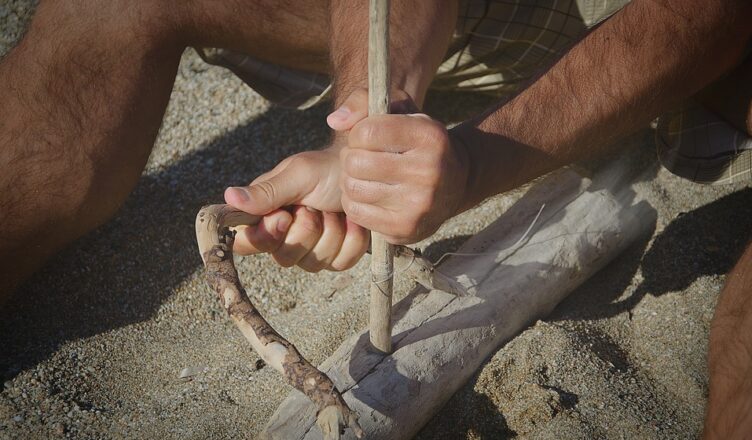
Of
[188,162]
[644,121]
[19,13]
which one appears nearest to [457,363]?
[644,121]

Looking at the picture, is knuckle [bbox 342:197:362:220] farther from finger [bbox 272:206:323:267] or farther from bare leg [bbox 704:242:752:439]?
bare leg [bbox 704:242:752:439]

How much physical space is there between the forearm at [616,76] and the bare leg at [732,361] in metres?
0.46

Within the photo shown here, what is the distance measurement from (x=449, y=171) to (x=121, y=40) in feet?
3.73

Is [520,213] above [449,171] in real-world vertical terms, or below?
below

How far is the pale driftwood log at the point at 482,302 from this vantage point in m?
1.59

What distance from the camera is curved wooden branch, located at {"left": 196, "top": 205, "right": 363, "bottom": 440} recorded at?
1248mm

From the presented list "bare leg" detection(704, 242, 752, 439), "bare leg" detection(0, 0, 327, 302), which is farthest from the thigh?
"bare leg" detection(704, 242, 752, 439)

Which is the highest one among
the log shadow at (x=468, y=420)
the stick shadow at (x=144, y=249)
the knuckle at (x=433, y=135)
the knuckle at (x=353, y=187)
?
the knuckle at (x=433, y=135)

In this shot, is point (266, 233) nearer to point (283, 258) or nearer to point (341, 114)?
point (283, 258)

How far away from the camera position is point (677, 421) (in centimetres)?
174

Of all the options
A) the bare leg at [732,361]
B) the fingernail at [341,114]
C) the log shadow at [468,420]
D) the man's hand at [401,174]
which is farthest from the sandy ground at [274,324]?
the fingernail at [341,114]

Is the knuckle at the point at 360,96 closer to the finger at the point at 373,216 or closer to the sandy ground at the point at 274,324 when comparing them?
the finger at the point at 373,216

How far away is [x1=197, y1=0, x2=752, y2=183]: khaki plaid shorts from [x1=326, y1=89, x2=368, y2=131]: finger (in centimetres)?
51

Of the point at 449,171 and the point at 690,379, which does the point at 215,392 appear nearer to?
the point at 449,171
